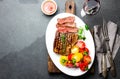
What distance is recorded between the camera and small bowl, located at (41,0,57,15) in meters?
1.78

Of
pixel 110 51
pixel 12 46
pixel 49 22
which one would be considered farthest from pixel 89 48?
pixel 12 46

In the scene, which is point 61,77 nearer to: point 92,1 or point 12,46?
point 12,46

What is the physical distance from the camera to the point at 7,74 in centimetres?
173

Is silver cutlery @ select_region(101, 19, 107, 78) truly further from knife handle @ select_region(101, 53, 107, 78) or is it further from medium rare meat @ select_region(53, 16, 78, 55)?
medium rare meat @ select_region(53, 16, 78, 55)

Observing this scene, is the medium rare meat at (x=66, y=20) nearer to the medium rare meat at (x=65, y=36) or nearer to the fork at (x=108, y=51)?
the medium rare meat at (x=65, y=36)

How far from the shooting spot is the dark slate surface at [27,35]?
5.70 ft

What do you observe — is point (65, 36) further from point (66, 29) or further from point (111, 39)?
point (111, 39)

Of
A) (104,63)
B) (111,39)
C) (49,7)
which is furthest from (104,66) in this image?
(49,7)

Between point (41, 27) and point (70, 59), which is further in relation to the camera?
point (41, 27)

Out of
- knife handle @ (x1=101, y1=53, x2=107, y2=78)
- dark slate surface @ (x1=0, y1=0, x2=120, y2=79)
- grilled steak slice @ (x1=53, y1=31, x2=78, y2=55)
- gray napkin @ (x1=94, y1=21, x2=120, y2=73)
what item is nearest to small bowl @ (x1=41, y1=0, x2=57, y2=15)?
dark slate surface @ (x1=0, y1=0, x2=120, y2=79)

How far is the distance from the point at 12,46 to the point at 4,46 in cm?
4

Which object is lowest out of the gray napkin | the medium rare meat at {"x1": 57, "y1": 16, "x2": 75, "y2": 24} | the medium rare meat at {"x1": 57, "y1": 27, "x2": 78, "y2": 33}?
the gray napkin

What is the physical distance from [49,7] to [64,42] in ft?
0.74

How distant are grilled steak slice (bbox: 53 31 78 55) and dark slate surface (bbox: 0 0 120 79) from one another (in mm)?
102
